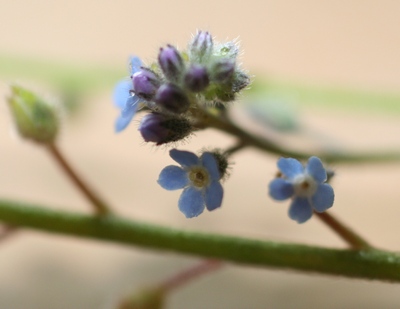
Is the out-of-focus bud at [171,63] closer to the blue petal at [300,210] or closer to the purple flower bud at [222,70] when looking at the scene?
the purple flower bud at [222,70]

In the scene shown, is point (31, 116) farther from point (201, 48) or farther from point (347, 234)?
point (347, 234)

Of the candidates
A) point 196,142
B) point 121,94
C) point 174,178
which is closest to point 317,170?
point 174,178

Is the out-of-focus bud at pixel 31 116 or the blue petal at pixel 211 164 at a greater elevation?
the out-of-focus bud at pixel 31 116

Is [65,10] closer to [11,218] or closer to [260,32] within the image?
[260,32]

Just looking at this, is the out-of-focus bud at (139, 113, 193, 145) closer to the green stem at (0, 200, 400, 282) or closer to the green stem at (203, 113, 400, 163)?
the green stem at (203, 113, 400, 163)

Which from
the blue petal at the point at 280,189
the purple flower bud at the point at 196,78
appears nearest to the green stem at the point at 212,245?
the blue petal at the point at 280,189

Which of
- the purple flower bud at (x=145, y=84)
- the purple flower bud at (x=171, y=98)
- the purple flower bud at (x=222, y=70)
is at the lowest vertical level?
the purple flower bud at (x=171, y=98)
